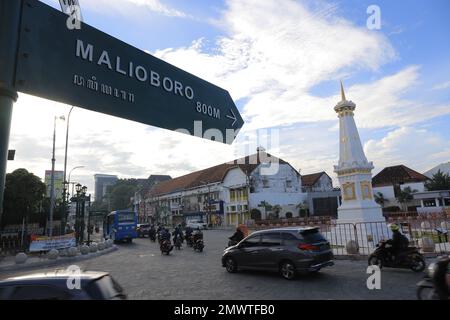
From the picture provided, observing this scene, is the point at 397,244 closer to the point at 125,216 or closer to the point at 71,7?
the point at 71,7

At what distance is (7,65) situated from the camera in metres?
1.86

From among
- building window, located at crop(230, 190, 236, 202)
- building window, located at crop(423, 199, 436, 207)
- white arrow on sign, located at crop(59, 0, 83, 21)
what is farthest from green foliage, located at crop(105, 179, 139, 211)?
white arrow on sign, located at crop(59, 0, 83, 21)

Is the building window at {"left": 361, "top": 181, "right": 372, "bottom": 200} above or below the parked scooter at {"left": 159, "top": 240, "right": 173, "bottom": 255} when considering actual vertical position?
above

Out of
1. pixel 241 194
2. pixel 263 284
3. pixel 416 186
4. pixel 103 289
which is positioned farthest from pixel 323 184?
pixel 103 289

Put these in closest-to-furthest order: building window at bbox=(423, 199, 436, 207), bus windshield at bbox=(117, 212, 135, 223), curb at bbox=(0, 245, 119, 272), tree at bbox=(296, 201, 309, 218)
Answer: curb at bbox=(0, 245, 119, 272), bus windshield at bbox=(117, 212, 135, 223), building window at bbox=(423, 199, 436, 207), tree at bbox=(296, 201, 309, 218)

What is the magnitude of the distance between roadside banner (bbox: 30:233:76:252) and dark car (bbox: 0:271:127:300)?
17.1 meters

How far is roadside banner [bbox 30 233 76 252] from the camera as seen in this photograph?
19.1 m

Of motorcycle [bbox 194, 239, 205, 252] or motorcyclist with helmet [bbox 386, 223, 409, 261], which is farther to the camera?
motorcycle [bbox 194, 239, 205, 252]

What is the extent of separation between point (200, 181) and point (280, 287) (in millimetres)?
54900

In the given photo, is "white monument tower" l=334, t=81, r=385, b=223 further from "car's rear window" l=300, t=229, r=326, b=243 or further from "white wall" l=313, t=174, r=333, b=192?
"white wall" l=313, t=174, r=333, b=192

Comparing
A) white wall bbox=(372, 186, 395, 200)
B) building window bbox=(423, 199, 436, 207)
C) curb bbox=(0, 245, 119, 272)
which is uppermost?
white wall bbox=(372, 186, 395, 200)

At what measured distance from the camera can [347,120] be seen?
21.3 meters

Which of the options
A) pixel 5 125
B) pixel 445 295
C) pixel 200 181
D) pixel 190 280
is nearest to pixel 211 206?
pixel 200 181

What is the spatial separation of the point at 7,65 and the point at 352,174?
838 inches
